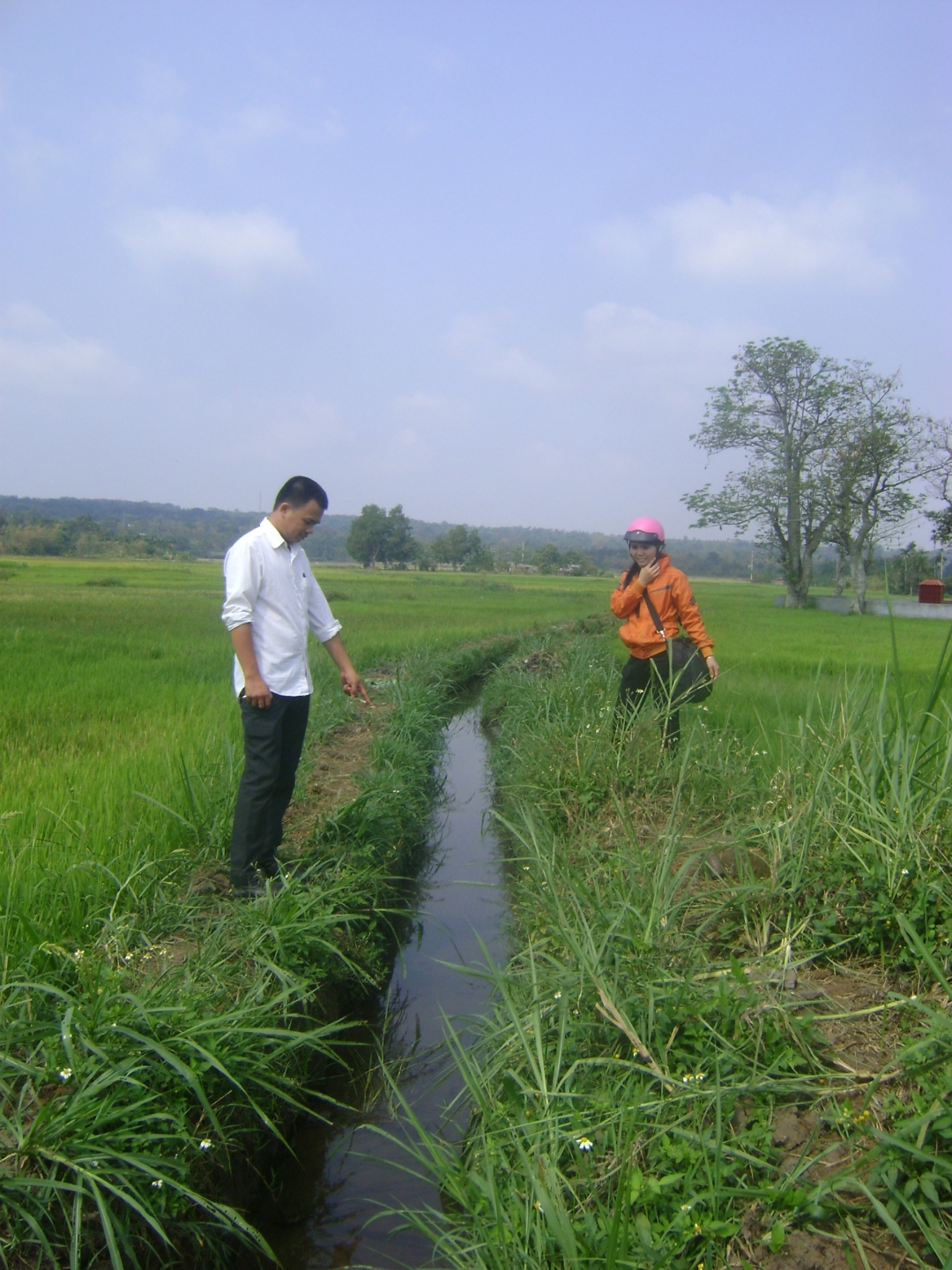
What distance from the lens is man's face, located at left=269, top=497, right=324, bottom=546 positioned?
3.44m

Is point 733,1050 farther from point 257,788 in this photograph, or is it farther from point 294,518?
point 294,518

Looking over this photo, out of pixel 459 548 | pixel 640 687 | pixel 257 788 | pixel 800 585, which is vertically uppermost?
pixel 459 548

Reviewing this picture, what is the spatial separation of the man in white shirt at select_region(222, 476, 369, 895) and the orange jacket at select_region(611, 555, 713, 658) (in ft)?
6.08

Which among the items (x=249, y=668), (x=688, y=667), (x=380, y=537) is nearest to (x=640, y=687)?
(x=688, y=667)

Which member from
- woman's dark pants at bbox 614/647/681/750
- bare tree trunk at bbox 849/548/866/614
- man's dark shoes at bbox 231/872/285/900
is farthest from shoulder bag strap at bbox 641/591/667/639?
bare tree trunk at bbox 849/548/866/614

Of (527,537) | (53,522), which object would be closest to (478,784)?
(53,522)

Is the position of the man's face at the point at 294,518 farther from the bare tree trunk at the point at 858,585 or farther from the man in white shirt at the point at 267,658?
the bare tree trunk at the point at 858,585

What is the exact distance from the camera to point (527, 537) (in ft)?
412

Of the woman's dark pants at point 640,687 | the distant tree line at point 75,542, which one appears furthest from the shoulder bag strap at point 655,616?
the distant tree line at point 75,542

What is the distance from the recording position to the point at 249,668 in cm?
327

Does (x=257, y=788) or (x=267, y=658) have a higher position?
(x=267, y=658)

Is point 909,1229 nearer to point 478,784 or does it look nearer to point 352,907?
point 352,907

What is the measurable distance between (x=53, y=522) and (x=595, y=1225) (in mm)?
53126

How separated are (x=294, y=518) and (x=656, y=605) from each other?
2.07 m
